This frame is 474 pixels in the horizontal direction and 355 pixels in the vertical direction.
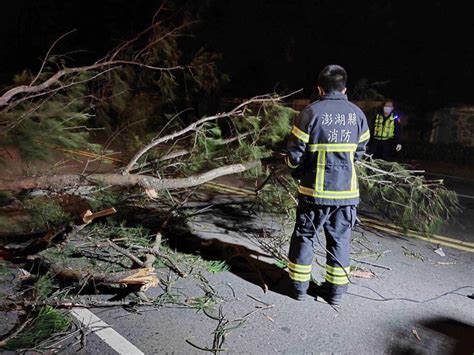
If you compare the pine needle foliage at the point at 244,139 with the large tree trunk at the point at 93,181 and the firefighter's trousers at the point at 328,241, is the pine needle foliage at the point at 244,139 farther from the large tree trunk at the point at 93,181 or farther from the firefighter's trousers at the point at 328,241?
the firefighter's trousers at the point at 328,241

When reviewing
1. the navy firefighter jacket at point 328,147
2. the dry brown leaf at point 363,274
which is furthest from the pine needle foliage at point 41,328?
the dry brown leaf at point 363,274

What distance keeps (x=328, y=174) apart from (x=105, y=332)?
1.92 m

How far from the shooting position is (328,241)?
3.25 metres

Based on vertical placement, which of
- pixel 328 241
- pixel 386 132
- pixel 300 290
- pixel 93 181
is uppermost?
pixel 386 132

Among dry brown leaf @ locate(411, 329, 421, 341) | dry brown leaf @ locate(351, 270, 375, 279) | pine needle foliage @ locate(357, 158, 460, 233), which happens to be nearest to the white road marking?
dry brown leaf @ locate(411, 329, 421, 341)

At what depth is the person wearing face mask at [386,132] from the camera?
7.77 metres

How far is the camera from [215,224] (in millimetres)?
5051

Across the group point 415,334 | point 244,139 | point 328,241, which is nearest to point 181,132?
point 244,139

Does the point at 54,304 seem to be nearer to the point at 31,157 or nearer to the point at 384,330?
the point at 31,157

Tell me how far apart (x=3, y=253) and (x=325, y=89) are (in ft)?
10.2

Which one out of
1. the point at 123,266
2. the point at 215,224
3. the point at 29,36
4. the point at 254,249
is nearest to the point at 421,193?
the point at 254,249

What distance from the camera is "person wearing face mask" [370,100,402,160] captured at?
777 centimetres

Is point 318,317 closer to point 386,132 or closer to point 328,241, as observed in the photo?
point 328,241

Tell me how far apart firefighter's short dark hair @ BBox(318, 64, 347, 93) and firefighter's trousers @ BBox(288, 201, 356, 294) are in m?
0.91
